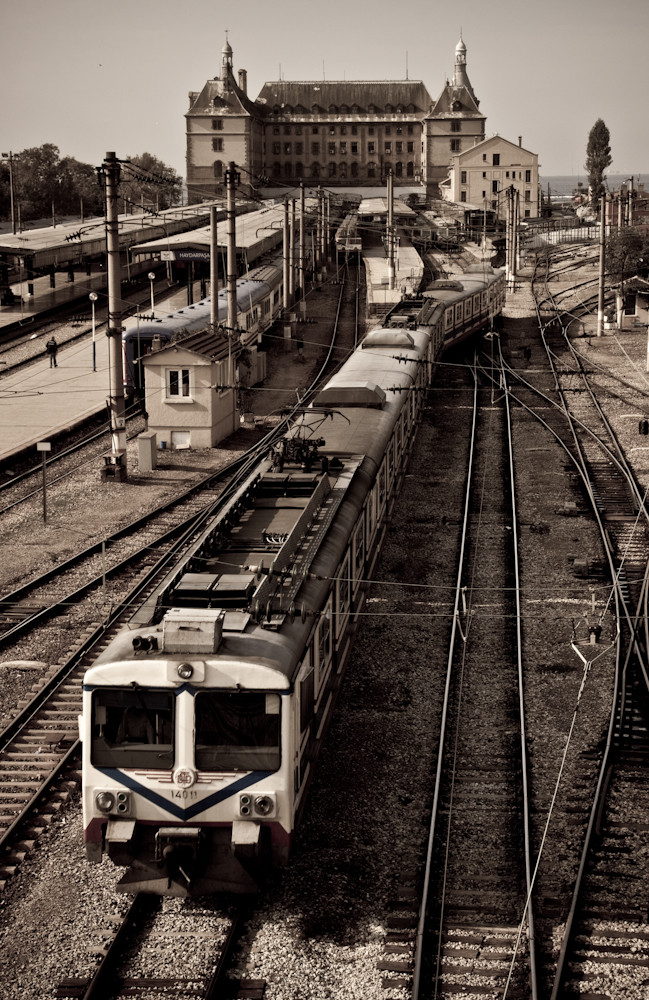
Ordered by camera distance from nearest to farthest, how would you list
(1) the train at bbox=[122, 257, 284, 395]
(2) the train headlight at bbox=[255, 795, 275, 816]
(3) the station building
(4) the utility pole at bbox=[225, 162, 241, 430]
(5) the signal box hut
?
(2) the train headlight at bbox=[255, 795, 275, 816]
(5) the signal box hut
(4) the utility pole at bbox=[225, 162, 241, 430]
(1) the train at bbox=[122, 257, 284, 395]
(3) the station building

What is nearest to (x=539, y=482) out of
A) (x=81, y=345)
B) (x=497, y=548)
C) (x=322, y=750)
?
(x=497, y=548)

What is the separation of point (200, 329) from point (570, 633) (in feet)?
67.4

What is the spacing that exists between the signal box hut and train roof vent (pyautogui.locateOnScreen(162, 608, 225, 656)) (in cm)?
2125

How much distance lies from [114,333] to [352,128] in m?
133

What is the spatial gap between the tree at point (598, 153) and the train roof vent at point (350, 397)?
446ft

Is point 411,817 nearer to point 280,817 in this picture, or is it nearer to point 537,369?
point 280,817

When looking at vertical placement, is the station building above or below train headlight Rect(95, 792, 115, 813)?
above

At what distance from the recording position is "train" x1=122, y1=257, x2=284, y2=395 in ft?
119

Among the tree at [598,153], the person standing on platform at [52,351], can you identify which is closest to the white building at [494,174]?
the tree at [598,153]

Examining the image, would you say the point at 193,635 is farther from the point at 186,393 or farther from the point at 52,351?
the point at 52,351

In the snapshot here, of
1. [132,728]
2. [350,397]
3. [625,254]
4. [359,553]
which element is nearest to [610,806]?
[359,553]

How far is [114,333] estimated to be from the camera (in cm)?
2789

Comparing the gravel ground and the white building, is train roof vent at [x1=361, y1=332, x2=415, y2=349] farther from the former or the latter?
the white building

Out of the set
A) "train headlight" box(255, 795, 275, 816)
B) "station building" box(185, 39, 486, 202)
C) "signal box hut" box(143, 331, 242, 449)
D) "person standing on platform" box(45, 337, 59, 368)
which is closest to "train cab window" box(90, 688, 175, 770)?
"train headlight" box(255, 795, 275, 816)
